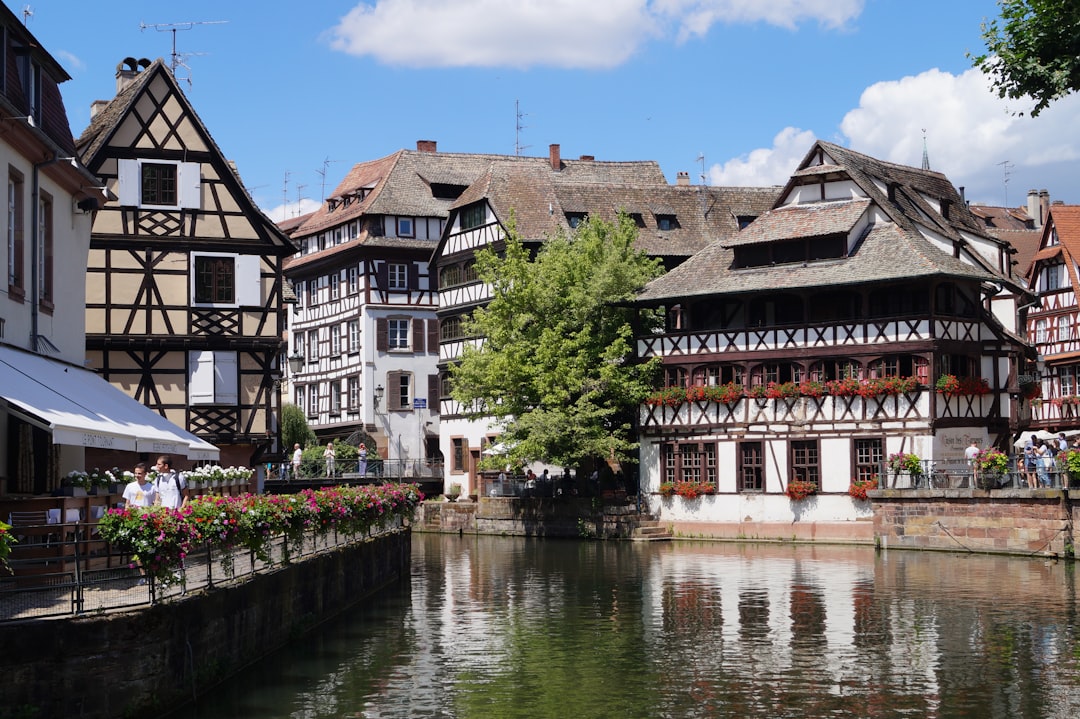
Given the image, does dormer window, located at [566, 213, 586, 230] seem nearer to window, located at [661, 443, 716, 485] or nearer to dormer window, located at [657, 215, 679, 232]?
dormer window, located at [657, 215, 679, 232]

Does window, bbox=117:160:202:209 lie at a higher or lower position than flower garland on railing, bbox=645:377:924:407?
higher

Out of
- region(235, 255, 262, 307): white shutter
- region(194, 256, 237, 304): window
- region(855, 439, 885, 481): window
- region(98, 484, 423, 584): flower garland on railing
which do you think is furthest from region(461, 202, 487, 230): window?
region(98, 484, 423, 584): flower garland on railing

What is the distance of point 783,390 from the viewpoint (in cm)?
4978

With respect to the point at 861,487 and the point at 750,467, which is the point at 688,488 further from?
the point at 861,487

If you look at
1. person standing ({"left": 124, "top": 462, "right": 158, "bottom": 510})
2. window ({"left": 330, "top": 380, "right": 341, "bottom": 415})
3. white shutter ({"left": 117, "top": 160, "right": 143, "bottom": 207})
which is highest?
white shutter ({"left": 117, "top": 160, "right": 143, "bottom": 207})

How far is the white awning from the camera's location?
67.5 feet

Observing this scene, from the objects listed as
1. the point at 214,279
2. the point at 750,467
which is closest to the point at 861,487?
the point at 750,467

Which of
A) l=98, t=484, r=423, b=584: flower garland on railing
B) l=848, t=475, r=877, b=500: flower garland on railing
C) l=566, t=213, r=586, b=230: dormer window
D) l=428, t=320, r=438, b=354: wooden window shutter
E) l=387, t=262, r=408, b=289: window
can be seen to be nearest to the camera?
l=98, t=484, r=423, b=584: flower garland on railing

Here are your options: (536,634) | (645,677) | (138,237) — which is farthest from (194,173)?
(645,677)

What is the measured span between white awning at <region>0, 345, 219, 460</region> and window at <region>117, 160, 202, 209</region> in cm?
1719

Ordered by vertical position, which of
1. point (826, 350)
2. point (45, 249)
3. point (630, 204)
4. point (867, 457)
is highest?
point (630, 204)

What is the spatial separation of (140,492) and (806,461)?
30330 mm

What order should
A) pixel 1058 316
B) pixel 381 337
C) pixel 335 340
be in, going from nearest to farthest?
pixel 1058 316, pixel 381 337, pixel 335 340

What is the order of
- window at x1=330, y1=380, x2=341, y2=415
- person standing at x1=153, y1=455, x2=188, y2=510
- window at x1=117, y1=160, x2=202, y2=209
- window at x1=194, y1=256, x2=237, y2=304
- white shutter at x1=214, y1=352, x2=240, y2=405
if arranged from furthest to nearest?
window at x1=330, y1=380, x2=341, y2=415, window at x1=194, y1=256, x2=237, y2=304, white shutter at x1=214, y1=352, x2=240, y2=405, window at x1=117, y1=160, x2=202, y2=209, person standing at x1=153, y1=455, x2=188, y2=510
